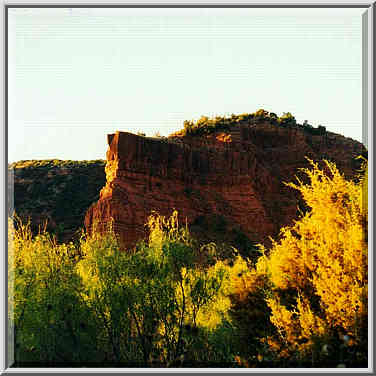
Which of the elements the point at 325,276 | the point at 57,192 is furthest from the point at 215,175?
the point at 325,276

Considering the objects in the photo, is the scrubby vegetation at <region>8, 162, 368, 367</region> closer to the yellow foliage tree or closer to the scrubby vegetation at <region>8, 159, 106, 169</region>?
the yellow foliage tree

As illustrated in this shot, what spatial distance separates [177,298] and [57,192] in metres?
37.2

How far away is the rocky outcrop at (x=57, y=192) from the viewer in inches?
1822

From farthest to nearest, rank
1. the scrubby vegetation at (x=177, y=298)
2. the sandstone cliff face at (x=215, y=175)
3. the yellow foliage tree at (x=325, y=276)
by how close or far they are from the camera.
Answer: the sandstone cliff face at (x=215, y=175)
the scrubby vegetation at (x=177, y=298)
the yellow foliage tree at (x=325, y=276)

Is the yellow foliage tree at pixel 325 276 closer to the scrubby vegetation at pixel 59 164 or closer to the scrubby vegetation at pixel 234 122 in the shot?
the scrubby vegetation at pixel 234 122

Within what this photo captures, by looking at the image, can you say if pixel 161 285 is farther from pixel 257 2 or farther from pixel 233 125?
pixel 233 125

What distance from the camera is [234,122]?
5084 cm

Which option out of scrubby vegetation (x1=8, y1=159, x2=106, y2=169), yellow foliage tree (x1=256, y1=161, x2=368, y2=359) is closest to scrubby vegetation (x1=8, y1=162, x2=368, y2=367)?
yellow foliage tree (x1=256, y1=161, x2=368, y2=359)

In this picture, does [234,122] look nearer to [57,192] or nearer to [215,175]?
[215,175]

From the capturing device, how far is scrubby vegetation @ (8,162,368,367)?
13203 mm

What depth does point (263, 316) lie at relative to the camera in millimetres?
15828

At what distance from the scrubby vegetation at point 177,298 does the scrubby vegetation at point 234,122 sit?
93.6 ft

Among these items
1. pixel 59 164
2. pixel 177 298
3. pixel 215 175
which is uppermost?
pixel 59 164

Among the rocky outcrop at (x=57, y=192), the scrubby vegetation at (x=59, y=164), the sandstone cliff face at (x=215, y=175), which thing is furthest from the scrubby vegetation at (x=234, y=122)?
the scrubby vegetation at (x=59, y=164)
